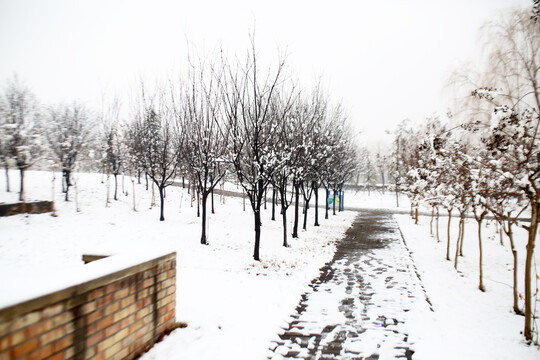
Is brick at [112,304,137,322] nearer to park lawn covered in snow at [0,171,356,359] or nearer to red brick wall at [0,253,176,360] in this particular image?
red brick wall at [0,253,176,360]

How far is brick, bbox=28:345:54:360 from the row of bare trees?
19.0 feet

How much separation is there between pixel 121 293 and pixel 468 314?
6.05 m

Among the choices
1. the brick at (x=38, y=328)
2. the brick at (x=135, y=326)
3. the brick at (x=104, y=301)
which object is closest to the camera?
the brick at (x=38, y=328)

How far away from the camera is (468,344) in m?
4.53

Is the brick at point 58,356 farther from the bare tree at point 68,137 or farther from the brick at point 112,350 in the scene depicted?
the bare tree at point 68,137

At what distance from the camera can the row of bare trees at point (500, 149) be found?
4.81 metres

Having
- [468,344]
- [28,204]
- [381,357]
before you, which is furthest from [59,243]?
[468,344]

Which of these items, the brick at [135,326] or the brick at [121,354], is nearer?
the brick at [121,354]

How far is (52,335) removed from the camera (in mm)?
2496

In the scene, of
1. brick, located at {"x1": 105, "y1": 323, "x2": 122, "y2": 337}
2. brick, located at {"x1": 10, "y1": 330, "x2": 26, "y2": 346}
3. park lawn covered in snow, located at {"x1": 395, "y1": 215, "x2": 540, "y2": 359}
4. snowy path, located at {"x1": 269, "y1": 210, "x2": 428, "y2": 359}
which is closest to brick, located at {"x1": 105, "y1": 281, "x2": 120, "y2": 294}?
brick, located at {"x1": 105, "y1": 323, "x2": 122, "y2": 337}

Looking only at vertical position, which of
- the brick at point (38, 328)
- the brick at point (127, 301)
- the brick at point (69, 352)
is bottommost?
the brick at point (69, 352)

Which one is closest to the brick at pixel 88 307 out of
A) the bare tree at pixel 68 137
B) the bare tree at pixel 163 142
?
the bare tree at pixel 163 142

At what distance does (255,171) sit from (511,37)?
9848 mm

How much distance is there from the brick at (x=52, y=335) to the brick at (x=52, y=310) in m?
0.14
